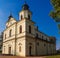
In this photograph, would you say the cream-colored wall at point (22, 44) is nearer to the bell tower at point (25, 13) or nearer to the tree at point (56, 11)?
the bell tower at point (25, 13)

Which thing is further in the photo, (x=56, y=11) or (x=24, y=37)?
(x=24, y=37)

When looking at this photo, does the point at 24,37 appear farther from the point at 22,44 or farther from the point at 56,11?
the point at 56,11

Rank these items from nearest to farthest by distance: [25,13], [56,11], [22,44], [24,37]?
[56,11] → [24,37] → [22,44] → [25,13]

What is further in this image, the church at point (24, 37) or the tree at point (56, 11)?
the church at point (24, 37)

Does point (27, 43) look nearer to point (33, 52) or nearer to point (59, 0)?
point (33, 52)

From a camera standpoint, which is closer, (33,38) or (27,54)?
(27,54)

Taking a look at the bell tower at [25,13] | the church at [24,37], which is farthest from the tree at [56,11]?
the bell tower at [25,13]

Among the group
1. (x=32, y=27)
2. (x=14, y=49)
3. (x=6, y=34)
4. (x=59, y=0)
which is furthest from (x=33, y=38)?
(x=59, y=0)

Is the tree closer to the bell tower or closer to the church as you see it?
the church

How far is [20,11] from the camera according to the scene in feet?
128

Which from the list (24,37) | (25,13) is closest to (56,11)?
(24,37)

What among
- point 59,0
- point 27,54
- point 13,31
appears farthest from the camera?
point 13,31

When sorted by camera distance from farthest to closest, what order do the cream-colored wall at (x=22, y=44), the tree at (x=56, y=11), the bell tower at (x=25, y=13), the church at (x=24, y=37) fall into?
1. the bell tower at (x=25, y=13)
2. the church at (x=24, y=37)
3. the cream-colored wall at (x=22, y=44)
4. the tree at (x=56, y=11)

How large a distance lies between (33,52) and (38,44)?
4.77 metres
